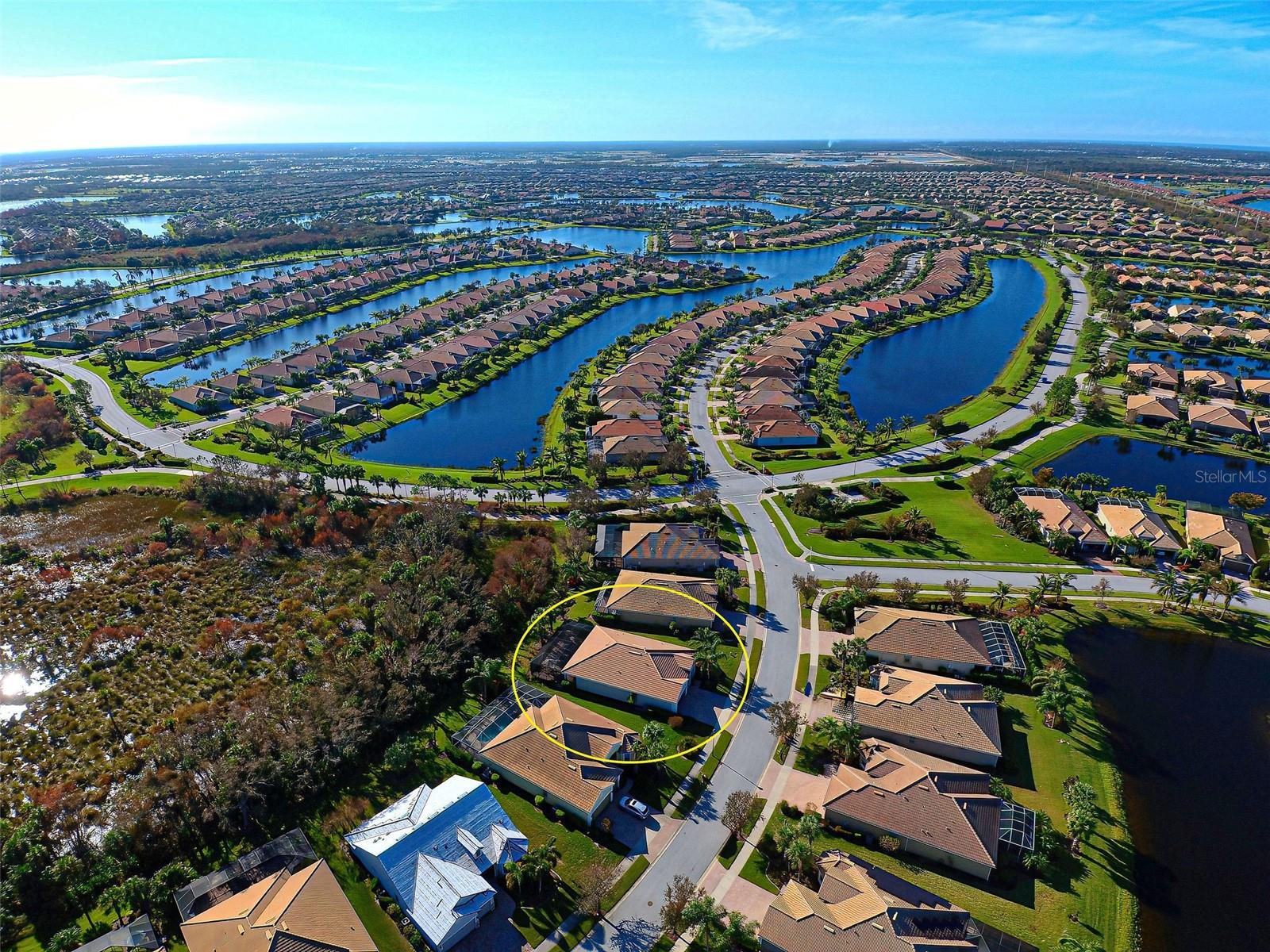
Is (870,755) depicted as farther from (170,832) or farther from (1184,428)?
(1184,428)

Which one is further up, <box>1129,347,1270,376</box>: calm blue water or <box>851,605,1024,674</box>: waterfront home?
<box>1129,347,1270,376</box>: calm blue water

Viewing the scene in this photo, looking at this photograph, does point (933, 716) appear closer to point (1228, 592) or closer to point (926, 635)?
point (926, 635)

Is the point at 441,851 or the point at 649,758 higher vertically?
the point at 441,851

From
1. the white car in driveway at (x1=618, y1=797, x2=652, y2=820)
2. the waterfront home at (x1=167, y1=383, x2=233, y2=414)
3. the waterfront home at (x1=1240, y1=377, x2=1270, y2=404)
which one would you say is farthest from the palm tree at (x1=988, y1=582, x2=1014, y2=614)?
the waterfront home at (x1=167, y1=383, x2=233, y2=414)

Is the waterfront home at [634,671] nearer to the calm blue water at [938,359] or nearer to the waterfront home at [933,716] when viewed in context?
the waterfront home at [933,716]

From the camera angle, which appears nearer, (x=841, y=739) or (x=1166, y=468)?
(x=841, y=739)

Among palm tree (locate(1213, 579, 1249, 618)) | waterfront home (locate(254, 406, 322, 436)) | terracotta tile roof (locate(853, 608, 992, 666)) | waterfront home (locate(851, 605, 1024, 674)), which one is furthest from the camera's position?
waterfront home (locate(254, 406, 322, 436))

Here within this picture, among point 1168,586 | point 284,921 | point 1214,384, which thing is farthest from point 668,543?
point 1214,384

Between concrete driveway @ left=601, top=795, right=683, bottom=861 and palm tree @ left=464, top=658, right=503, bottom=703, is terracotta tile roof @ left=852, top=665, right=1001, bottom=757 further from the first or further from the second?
palm tree @ left=464, top=658, right=503, bottom=703
